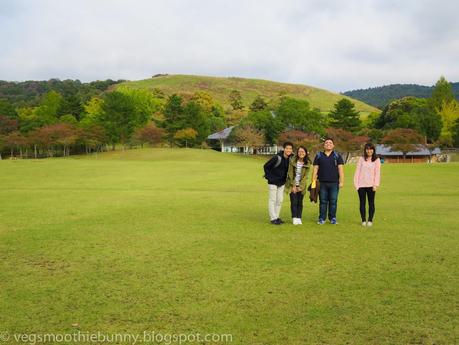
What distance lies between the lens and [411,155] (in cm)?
7962

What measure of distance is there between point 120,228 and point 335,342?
270 inches

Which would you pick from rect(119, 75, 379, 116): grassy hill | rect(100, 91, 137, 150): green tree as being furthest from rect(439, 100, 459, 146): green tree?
rect(119, 75, 379, 116): grassy hill

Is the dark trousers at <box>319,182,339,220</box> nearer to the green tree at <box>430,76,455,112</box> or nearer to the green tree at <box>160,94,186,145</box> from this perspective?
the green tree at <box>160,94,186,145</box>

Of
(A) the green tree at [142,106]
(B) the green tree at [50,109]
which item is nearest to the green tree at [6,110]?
(B) the green tree at [50,109]

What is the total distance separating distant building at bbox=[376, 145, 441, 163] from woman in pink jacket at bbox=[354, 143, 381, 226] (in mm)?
69783

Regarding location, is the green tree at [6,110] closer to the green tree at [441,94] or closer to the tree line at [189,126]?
the tree line at [189,126]

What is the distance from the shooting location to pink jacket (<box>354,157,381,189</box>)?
1034 centimetres

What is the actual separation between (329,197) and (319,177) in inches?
21.8

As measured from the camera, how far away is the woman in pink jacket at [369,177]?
407 inches

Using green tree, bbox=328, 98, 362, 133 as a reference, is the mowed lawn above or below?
below

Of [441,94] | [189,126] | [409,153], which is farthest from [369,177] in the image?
[441,94]

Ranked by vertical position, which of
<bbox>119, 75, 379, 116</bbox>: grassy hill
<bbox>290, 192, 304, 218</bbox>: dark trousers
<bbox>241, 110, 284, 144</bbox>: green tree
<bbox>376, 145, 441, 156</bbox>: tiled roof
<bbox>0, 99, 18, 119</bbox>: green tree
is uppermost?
<bbox>119, 75, 379, 116</bbox>: grassy hill

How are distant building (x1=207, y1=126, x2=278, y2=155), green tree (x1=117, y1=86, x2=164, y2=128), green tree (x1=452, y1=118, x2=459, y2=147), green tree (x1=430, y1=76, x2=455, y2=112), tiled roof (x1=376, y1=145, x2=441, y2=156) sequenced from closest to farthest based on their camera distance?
1. tiled roof (x1=376, y1=145, x2=441, y2=156)
2. green tree (x1=452, y1=118, x2=459, y2=147)
3. green tree (x1=117, y1=86, x2=164, y2=128)
4. distant building (x1=207, y1=126, x2=278, y2=155)
5. green tree (x1=430, y1=76, x2=455, y2=112)

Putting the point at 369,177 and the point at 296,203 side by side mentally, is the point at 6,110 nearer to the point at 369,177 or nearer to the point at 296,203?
the point at 296,203
